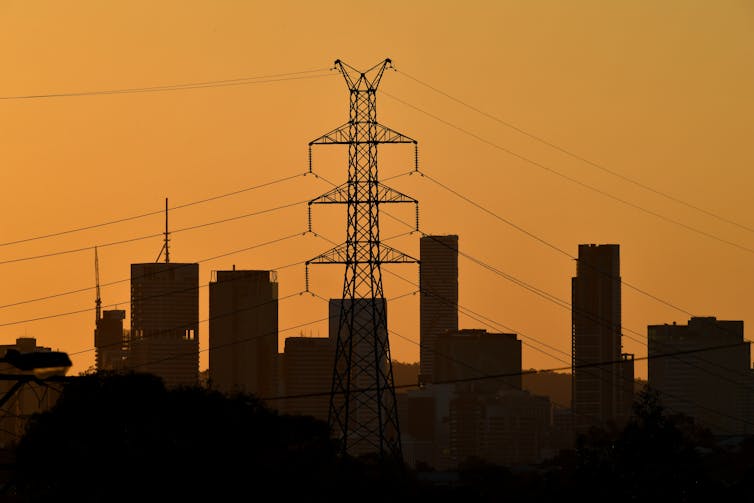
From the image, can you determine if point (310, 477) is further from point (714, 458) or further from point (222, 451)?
point (714, 458)

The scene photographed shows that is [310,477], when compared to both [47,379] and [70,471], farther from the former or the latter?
[47,379]

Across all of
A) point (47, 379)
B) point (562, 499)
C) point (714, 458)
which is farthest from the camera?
point (714, 458)

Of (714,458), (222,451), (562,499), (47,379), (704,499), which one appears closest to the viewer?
(47,379)

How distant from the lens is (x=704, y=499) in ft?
254

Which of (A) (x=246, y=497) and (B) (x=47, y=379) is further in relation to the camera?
(A) (x=246, y=497)

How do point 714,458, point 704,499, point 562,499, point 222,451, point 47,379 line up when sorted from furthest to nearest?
point 714,458, point 222,451, point 562,499, point 704,499, point 47,379

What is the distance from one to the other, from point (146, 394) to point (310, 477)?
32845 millimetres

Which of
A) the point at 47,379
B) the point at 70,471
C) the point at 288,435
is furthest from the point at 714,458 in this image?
the point at 47,379

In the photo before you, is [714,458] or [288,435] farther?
[714,458]

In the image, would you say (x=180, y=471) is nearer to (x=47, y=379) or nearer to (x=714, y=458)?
(x=47, y=379)

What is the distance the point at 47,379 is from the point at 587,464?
2641cm

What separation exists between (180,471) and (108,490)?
287cm

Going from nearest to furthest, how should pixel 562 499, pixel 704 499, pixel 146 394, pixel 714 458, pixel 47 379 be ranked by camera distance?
1. pixel 47 379
2. pixel 704 499
3. pixel 562 499
4. pixel 146 394
5. pixel 714 458

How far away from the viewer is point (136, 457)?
88062 millimetres
